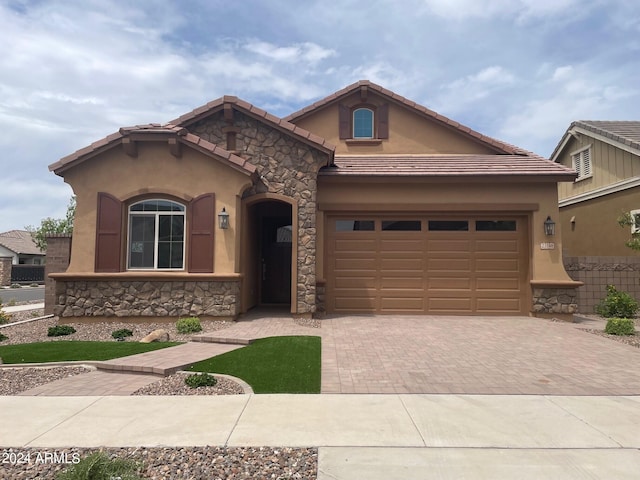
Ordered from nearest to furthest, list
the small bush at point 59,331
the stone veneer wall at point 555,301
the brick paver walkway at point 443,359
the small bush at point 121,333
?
the brick paver walkway at point 443,359 → the small bush at point 121,333 → the small bush at point 59,331 → the stone veneer wall at point 555,301

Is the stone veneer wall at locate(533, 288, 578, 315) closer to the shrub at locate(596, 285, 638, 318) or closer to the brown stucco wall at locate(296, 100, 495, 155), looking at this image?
the shrub at locate(596, 285, 638, 318)

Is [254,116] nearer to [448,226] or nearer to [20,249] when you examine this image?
[448,226]

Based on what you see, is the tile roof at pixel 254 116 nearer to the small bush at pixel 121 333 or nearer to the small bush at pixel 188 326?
the small bush at pixel 188 326

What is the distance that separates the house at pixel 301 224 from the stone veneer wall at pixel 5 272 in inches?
1280

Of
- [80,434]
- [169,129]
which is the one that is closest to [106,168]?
[169,129]

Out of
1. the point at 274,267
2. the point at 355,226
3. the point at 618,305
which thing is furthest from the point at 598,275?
the point at 274,267

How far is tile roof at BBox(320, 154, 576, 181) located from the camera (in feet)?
39.1

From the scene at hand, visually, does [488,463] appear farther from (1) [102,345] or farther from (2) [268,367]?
(1) [102,345]

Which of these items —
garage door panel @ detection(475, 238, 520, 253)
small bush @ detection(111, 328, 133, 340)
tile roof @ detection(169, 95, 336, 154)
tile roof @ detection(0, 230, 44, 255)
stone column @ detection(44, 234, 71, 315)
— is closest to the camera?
small bush @ detection(111, 328, 133, 340)

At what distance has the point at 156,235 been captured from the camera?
10773mm

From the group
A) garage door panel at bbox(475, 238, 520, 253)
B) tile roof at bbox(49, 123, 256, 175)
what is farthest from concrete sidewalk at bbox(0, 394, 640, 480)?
garage door panel at bbox(475, 238, 520, 253)

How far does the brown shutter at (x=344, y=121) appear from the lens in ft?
48.3

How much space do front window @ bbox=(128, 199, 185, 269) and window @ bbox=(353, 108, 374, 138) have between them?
7.28 m

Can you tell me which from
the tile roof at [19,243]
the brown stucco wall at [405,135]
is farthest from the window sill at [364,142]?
the tile roof at [19,243]
